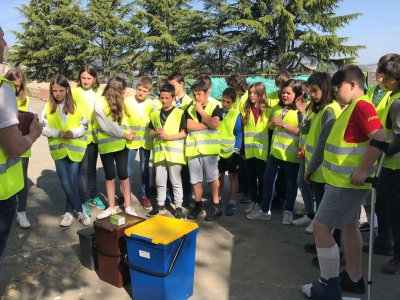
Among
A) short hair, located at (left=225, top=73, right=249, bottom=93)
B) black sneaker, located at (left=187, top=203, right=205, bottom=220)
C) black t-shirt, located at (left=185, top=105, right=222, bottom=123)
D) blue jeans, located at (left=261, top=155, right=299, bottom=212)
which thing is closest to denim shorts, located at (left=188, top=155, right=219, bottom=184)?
black sneaker, located at (left=187, top=203, right=205, bottom=220)

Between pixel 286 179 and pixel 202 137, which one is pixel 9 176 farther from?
pixel 286 179

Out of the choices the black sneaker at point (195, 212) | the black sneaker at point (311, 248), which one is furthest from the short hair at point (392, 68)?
the black sneaker at point (195, 212)

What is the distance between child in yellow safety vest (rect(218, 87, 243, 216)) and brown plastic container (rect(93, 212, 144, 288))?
211 centimetres

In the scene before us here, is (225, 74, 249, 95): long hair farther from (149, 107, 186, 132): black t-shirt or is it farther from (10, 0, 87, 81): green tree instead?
(10, 0, 87, 81): green tree

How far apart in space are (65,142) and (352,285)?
3.52 m

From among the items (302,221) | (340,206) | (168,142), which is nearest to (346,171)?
(340,206)

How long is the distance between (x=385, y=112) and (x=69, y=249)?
3588 millimetres

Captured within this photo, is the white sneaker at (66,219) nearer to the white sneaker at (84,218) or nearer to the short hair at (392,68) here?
the white sneaker at (84,218)

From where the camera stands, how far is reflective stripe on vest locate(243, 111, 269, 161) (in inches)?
205

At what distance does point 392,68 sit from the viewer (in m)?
3.39

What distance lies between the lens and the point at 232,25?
32500 millimetres

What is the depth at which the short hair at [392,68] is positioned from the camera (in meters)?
3.37

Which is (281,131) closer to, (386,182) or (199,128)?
(199,128)

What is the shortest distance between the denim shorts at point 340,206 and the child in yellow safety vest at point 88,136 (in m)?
3.29
